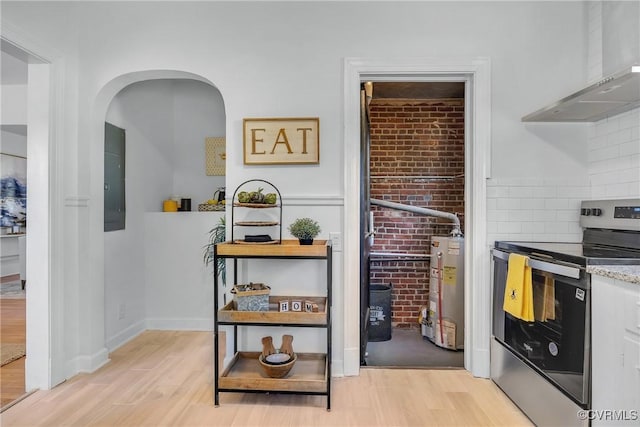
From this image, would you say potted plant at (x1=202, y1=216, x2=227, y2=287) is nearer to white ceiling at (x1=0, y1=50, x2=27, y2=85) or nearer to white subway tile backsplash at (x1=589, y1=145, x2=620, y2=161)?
white ceiling at (x1=0, y1=50, x2=27, y2=85)

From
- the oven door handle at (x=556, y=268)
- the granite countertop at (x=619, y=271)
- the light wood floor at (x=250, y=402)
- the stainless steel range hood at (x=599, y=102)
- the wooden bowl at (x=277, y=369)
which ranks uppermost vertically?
the stainless steel range hood at (x=599, y=102)

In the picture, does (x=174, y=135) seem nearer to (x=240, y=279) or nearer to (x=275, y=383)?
(x=240, y=279)

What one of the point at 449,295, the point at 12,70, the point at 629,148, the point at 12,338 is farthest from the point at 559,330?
the point at 12,70

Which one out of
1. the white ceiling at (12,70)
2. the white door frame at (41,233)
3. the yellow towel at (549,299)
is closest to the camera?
the yellow towel at (549,299)

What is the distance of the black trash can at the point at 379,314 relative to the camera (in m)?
3.22

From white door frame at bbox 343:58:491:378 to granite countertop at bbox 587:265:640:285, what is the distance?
898 millimetres

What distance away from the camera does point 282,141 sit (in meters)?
2.42

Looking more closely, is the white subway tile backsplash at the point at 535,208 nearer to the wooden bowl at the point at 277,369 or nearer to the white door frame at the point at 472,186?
the white door frame at the point at 472,186

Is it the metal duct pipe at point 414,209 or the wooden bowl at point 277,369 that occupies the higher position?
the metal duct pipe at point 414,209

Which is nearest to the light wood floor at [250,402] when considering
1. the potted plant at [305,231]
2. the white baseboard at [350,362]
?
the white baseboard at [350,362]

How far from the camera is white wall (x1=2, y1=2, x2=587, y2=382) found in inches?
95.0

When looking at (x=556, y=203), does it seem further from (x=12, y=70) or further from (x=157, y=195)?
(x=12, y=70)

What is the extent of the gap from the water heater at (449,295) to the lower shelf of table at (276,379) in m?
1.25

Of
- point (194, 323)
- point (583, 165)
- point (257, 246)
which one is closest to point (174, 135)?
point (194, 323)
